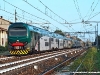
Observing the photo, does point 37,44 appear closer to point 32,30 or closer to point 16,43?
point 32,30

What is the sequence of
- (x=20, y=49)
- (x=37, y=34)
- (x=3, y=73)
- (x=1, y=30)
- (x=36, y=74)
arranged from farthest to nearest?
(x=1, y=30), (x=37, y=34), (x=20, y=49), (x=36, y=74), (x=3, y=73)

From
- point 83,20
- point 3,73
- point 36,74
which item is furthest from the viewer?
point 83,20

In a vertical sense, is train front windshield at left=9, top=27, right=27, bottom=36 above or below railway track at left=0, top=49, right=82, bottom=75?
above

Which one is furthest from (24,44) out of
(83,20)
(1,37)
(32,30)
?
(1,37)

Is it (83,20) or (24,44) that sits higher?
(83,20)

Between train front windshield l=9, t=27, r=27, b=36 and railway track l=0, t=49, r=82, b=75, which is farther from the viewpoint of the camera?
train front windshield l=9, t=27, r=27, b=36

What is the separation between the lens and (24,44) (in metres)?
27.8

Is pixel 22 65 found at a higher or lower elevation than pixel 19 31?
lower

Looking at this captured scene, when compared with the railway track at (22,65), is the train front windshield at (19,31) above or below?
above

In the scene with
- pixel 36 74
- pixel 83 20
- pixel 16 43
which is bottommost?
pixel 36 74

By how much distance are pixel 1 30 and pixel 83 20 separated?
20897 millimetres

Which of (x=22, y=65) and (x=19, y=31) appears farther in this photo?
(x=19, y=31)

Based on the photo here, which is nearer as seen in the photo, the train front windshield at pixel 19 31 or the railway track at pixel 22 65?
the railway track at pixel 22 65

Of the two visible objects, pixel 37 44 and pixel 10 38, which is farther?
pixel 37 44
